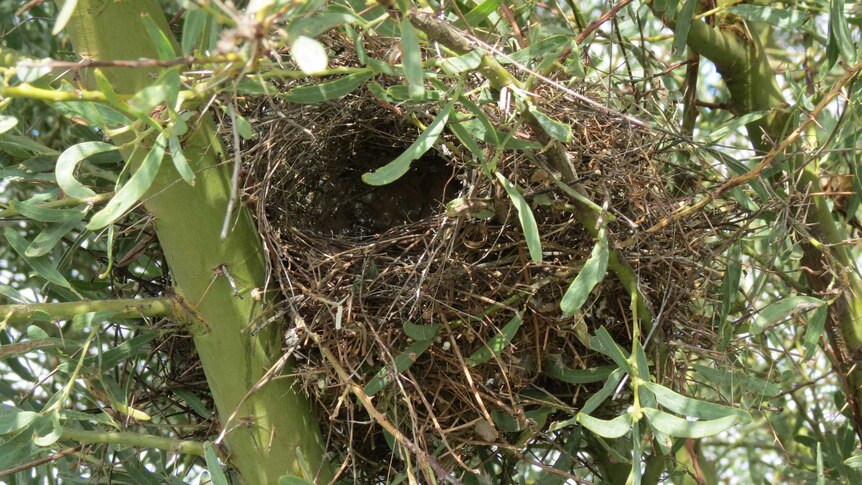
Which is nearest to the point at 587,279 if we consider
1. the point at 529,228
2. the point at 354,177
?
the point at 529,228

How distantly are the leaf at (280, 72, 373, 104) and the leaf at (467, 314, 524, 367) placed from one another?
38 centimetres

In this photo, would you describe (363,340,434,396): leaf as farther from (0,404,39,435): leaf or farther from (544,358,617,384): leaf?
(0,404,39,435): leaf

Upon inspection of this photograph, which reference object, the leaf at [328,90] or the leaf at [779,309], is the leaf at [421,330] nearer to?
the leaf at [328,90]

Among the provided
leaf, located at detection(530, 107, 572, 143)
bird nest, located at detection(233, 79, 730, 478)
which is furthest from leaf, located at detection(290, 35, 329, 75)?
bird nest, located at detection(233, 79, 730, 478)

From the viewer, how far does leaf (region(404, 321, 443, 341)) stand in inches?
45.7

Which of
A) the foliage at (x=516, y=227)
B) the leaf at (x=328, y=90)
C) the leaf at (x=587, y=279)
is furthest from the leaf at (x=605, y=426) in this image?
the leaf at (x=328, y=90)

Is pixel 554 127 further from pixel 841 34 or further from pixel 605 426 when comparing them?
pixel 841 34

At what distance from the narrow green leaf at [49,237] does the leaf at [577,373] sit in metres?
0.67

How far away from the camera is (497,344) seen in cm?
121

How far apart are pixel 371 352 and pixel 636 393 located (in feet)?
1.21

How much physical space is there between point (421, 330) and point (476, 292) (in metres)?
0.12

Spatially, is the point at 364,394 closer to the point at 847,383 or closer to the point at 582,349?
the point at 582,349

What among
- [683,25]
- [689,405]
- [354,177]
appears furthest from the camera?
[354,177]

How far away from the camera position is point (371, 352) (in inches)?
48.4
